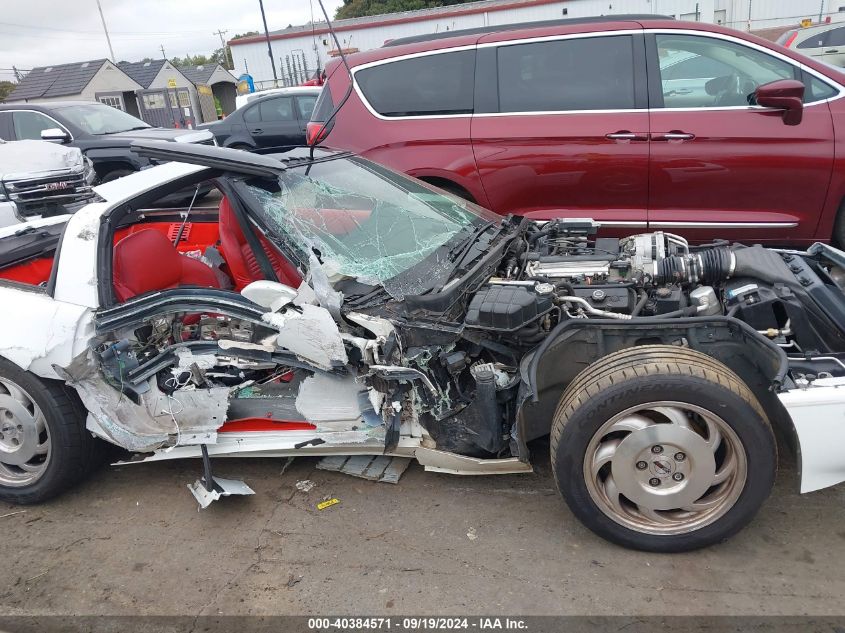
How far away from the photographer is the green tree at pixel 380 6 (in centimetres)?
4184

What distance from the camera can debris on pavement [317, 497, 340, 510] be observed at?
2884 mm

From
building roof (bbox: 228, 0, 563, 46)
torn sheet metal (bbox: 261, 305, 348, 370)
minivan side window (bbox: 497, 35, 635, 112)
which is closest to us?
torn sheet metal (bbox: 261, 305, 348, 370)

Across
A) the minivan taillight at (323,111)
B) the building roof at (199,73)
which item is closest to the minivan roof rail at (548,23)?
the minivan taillight at (323,111)

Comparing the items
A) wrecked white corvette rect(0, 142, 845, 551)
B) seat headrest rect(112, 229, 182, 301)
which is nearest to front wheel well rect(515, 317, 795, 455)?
wrecked white corvette rect(0, 142, 845, 551)

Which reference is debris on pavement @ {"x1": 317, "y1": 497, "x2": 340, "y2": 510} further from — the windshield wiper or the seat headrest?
the seat headrest

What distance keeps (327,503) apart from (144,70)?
37.2 metres

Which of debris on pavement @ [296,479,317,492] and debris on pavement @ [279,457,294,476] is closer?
debris on pavement @ [296,479,317,492]

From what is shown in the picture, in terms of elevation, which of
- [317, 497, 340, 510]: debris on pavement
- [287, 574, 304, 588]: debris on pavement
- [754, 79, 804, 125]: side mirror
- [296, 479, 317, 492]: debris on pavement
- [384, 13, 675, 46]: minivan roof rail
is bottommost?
[287, 574, 304, 588]: debris on pavement

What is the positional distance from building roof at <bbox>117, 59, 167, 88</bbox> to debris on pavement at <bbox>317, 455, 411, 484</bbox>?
114 ft

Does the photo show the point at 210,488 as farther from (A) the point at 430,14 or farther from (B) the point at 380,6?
(B) the point at 380,6

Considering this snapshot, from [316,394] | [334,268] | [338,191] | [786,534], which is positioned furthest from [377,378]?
[786,534]

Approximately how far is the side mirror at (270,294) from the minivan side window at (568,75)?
290cm

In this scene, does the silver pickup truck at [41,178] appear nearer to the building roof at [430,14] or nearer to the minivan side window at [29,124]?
the minivan side window at [29,124]

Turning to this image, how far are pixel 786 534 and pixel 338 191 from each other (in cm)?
259
